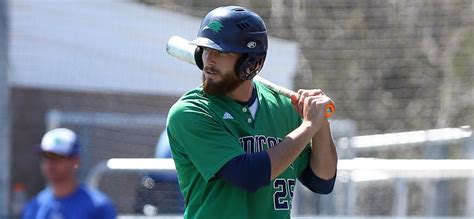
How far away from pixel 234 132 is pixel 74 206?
2.72 meters

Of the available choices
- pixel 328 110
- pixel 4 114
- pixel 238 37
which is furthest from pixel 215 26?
pixel 4 114

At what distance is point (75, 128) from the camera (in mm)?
9070

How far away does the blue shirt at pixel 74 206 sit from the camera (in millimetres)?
6207

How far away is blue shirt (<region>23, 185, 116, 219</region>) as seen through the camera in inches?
244

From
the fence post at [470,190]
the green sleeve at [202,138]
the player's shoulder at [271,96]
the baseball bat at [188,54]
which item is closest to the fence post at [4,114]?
the baseball bat at [188,54]

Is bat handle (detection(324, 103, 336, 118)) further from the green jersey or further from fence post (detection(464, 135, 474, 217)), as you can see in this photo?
fence post (detection(464, 135, 474, 217))

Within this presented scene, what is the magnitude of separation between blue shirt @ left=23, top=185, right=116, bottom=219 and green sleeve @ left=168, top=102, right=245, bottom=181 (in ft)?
8.29

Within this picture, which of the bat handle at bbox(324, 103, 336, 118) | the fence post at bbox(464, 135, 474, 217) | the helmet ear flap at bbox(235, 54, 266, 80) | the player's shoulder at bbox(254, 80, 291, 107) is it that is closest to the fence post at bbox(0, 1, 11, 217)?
the fence post at bbox(464, 135, 474, 217)

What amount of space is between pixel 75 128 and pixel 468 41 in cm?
362

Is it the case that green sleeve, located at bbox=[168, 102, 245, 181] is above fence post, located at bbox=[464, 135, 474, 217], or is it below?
above

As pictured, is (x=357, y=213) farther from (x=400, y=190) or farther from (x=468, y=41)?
(x=468, y=41)

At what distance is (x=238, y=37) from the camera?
12.2ft

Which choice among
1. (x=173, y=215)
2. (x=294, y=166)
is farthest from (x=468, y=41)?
(x=294, y=166)

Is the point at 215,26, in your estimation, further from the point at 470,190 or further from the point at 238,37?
the point at 470,190
